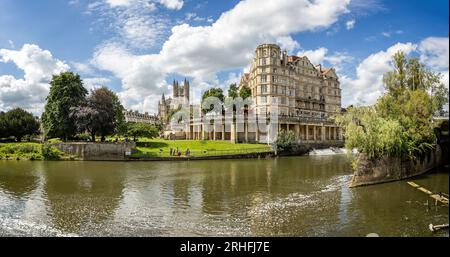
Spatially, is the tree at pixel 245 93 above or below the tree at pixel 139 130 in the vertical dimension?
above

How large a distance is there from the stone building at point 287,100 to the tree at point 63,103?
90.1ft

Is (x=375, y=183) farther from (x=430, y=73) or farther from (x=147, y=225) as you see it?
(x=430, y=73)

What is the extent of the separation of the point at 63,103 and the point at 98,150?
13741 mm

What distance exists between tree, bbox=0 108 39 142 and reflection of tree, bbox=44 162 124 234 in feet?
135

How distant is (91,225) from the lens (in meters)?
13.8

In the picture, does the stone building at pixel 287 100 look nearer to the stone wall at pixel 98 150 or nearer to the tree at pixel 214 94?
the tree at pixel 214 94

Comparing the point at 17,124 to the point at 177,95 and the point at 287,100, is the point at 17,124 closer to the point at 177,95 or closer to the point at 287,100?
the point at 287,100

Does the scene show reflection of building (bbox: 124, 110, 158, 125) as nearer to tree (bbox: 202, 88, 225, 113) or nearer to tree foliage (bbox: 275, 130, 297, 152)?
tree (bbox: 202, 88, 225, 113)

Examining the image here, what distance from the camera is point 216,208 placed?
16.9m

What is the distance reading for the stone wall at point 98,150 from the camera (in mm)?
47750

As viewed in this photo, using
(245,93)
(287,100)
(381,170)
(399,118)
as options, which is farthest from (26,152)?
(287,100)

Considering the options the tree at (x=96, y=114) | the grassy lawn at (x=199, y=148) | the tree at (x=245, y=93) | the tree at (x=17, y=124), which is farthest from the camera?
the tree at (x=245, y=93)

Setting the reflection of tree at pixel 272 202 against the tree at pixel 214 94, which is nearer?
the reflection of tree at pixel 272 202

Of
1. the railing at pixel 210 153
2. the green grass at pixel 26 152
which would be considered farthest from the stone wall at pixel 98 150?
the railing at pixel 210 153
